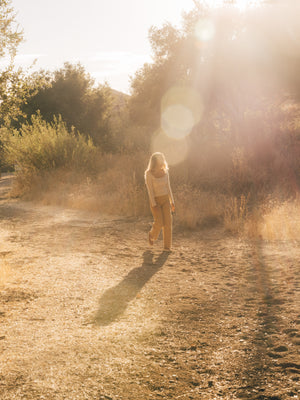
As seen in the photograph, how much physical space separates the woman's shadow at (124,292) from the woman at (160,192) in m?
0.67

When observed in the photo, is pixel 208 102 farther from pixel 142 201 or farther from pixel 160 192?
pixel 160 192

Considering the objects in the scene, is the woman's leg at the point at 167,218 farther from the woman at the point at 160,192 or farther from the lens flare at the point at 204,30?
the lens flare at the point at 204,30

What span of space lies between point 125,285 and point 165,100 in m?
22.2

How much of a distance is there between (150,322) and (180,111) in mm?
23127

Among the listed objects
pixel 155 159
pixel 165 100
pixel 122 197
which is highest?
pixel 165 100

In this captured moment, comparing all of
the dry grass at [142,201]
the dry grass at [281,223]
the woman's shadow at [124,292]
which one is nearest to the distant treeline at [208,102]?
the dry grass at [142,201]

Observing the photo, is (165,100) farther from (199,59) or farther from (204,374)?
(204,374)

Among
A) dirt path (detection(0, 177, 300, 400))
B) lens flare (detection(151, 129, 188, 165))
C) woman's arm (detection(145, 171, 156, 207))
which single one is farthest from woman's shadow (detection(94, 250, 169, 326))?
lens flare (detection(151, 129, 188, 165))

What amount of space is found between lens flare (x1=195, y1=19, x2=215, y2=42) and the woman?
17.8m

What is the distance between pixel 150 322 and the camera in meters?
4.11

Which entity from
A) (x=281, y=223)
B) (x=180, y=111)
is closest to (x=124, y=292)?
(x=281, y=223)

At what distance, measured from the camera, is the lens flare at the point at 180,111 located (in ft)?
77.7

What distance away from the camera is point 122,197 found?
39.1ft

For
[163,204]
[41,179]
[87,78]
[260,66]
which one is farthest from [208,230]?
[87,78]
